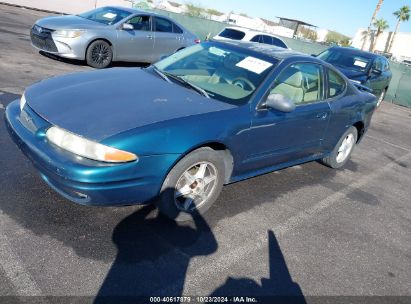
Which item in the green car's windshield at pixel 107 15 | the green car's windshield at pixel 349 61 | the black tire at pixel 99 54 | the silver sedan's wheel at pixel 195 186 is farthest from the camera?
the green car's windshield at pixel 349 61

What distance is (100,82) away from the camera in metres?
3.82

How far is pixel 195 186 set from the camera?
3527 millimetres

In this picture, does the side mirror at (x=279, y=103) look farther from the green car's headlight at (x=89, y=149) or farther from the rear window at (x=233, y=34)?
the rear window at (x=233, y=34)

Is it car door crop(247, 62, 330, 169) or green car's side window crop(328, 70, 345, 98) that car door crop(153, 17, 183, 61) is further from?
car door crop(247, 62, 330, 169)

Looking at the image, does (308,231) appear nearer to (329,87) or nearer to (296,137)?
(296,137)

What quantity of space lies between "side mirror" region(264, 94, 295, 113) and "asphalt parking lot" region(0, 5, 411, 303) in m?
1.05

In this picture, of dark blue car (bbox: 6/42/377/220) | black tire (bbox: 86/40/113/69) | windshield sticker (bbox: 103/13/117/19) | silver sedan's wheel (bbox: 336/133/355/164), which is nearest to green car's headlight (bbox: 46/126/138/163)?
dark blue car (bbox: 6/42/377/220)

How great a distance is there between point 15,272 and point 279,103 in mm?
2586

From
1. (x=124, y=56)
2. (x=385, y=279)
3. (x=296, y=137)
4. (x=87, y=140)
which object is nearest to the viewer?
(x=87, y=140)

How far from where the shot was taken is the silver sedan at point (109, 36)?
8.60 meters

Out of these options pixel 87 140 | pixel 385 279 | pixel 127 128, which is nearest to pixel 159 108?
pixel 127 128

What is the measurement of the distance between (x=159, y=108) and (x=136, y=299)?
154cm

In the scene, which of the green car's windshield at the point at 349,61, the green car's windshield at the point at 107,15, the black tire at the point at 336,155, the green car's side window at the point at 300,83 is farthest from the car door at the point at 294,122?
the green car's windshield at the point at 349,61

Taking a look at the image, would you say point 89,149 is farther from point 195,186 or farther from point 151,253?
point 195,186
